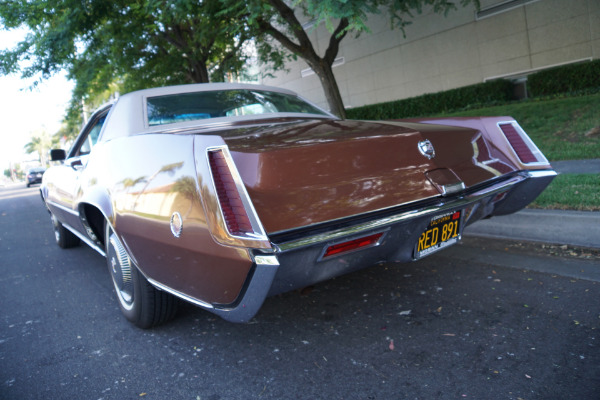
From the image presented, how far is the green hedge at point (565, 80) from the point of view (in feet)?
36.2

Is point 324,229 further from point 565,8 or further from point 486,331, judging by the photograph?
point 565,8

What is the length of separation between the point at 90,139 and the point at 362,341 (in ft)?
10.4

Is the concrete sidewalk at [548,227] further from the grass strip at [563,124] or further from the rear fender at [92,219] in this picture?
the grass strip at [563,124]

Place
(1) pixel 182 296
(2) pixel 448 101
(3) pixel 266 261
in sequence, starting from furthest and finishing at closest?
1. (2) pixel 448 101
2. (1) pixel 182 296
3. (3) pixel 266 261

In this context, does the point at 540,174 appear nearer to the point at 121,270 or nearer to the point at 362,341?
the point at 362,341

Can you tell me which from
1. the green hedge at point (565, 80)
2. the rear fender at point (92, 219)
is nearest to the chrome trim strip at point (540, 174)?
the rear fender at point (92, 219)

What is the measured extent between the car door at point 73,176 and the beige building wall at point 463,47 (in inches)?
446

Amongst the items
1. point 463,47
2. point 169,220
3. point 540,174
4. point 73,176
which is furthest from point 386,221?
point 463,47

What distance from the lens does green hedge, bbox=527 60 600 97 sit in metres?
11.0

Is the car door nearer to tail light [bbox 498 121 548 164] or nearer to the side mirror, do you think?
the side mirror

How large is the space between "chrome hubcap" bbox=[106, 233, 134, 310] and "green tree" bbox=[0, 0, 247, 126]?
5.77m

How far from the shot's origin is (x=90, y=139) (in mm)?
4473

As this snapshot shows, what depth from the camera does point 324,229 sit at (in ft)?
7.43

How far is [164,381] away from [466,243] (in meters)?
2.94
